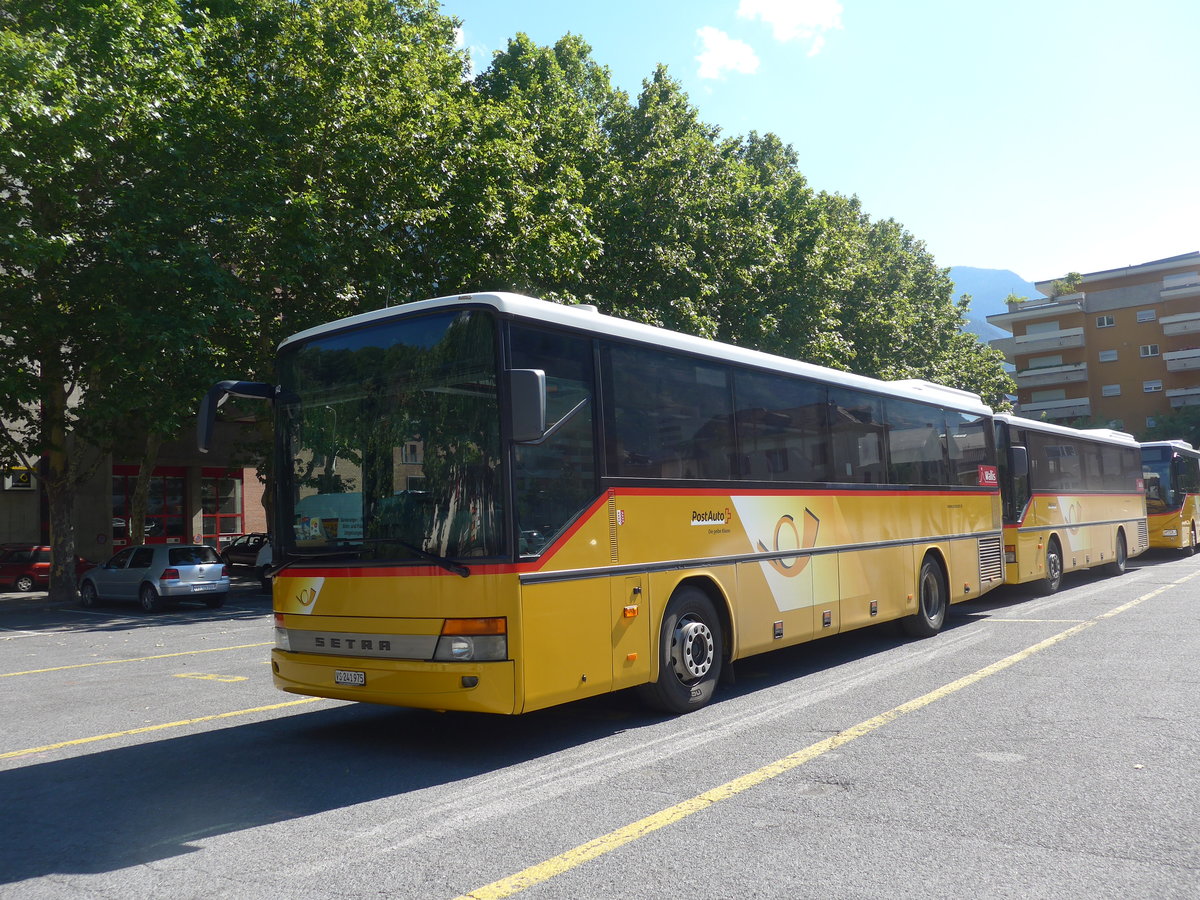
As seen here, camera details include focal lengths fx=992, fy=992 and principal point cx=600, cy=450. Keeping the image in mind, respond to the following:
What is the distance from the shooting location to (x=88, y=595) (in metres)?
24.0

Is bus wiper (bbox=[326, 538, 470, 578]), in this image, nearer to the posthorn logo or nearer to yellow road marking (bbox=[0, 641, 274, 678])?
the posthorn logo

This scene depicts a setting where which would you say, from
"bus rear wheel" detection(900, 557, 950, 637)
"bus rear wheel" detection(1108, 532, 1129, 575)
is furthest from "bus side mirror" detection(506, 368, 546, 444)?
"bus rear wheel" detection(1108, 532, 1129, 575)

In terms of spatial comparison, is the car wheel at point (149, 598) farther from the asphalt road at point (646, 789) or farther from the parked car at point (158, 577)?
the asphalt road at point (646, 789)

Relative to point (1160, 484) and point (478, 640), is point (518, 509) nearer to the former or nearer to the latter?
point (478, 640)

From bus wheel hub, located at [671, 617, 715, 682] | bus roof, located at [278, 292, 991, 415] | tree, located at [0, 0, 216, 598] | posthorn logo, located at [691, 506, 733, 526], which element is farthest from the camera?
tree, located at [0, 0, 216, 598]

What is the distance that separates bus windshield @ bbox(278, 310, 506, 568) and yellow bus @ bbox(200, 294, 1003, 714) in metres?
0.01

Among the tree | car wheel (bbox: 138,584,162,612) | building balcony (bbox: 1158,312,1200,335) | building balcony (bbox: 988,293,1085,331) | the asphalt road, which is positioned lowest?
the asphalt road

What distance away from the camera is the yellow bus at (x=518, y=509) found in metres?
6.41

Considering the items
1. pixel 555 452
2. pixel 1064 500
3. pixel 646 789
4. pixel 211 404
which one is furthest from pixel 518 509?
pixel 1064 500

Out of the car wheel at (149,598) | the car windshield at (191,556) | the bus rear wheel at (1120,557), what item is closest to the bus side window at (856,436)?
the bus rear wheel at (1120,557)

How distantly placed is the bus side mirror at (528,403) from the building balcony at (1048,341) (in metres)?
87.0

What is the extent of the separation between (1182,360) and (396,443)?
8483 cm

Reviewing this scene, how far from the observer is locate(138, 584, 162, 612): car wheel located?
22.7m

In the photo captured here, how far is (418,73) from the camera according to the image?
23.2 metres
